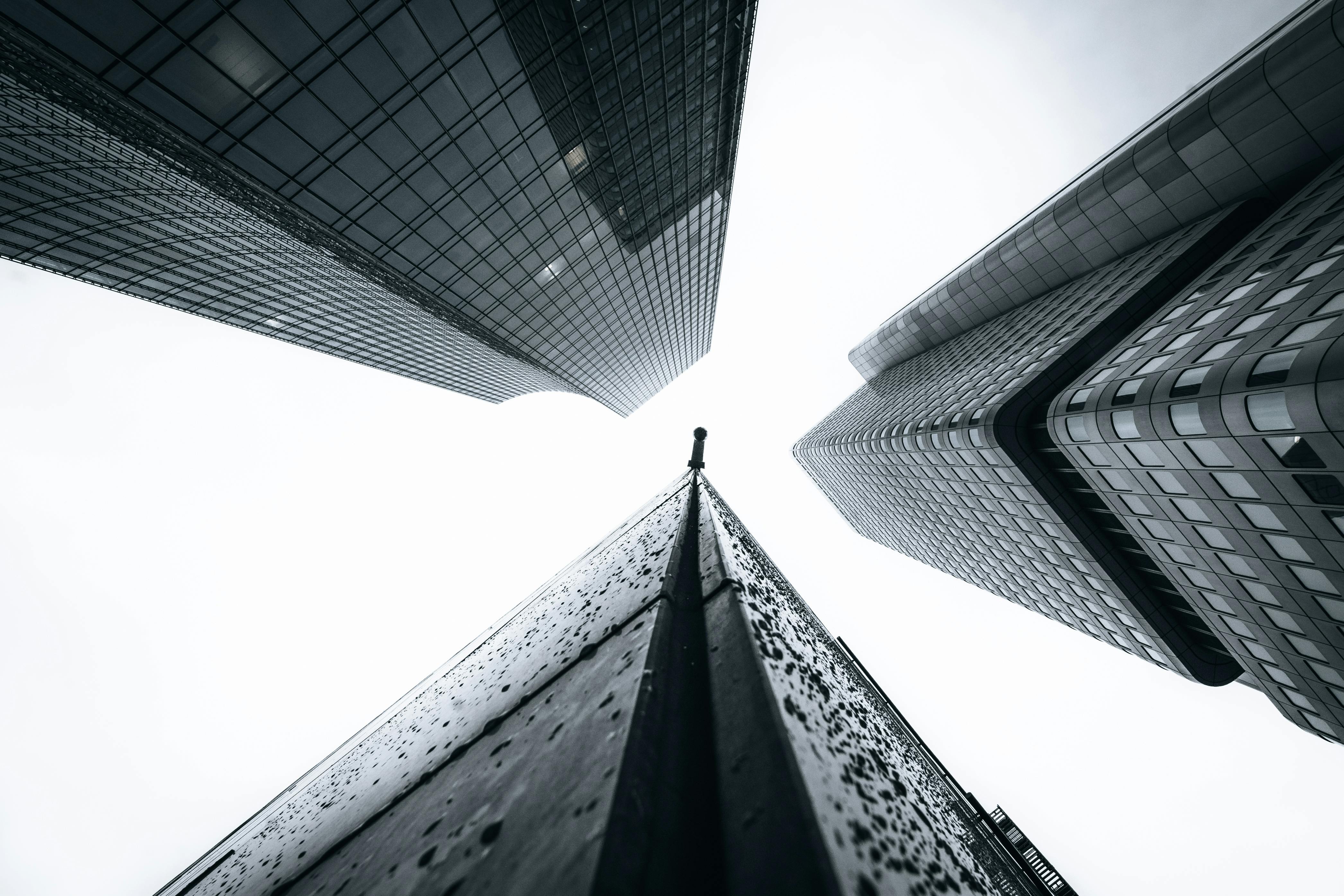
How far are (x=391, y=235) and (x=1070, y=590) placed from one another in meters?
42.5

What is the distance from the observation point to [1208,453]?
56.8 ft

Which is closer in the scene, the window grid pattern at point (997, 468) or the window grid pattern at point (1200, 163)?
the window grid pattern at point (1200, 163)

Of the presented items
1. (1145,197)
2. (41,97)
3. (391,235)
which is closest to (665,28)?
(391,235)

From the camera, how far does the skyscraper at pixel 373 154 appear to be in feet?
42.3

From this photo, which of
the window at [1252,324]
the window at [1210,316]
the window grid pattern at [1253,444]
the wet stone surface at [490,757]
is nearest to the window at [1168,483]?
the window grid pattern at [1253,444]

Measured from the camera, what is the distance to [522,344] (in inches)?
1453

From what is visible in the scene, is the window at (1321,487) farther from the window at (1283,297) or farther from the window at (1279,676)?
the window at (1279,676)

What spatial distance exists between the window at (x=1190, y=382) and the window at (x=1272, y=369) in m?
1.66

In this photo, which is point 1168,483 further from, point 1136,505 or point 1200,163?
point 1200,163

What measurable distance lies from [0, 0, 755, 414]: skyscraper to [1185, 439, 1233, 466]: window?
2443 cm

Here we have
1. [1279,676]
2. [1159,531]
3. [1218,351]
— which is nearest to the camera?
[1218,351]

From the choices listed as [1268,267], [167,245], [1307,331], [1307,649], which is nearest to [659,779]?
[1307,331]

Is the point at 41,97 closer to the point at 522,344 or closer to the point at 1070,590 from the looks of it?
the point at 522,344

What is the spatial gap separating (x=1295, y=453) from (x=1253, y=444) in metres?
0.95
